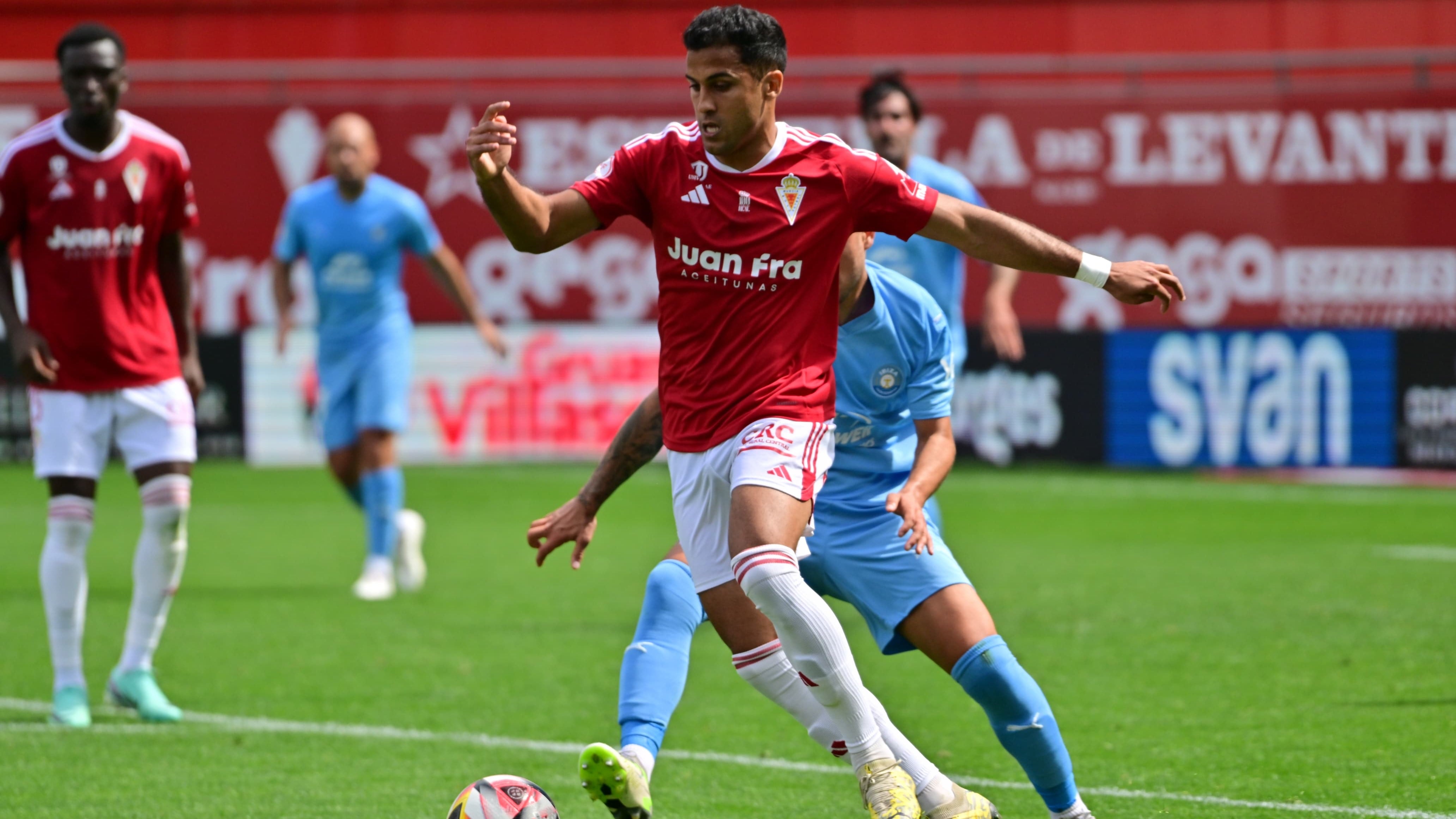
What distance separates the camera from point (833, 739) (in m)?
4.81

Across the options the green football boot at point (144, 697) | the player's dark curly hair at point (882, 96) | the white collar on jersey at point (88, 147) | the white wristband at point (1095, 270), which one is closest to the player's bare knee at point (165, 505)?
the green football boot at point (144, 697)

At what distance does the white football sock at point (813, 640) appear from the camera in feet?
14.5

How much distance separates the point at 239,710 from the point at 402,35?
16.8 meters

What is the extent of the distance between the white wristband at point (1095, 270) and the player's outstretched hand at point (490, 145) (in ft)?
4.73

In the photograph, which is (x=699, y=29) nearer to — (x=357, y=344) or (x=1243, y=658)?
(x=1243, y=658)

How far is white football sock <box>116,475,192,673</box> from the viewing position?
6.82 metres

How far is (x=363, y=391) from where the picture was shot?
10.4m

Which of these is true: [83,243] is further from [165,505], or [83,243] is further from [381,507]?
[381,507]

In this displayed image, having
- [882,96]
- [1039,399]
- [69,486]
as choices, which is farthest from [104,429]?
[1039,399]

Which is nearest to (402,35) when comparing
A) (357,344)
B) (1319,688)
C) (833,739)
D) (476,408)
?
(476,408)

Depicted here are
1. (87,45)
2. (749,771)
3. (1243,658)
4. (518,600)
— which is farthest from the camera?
(518,600)

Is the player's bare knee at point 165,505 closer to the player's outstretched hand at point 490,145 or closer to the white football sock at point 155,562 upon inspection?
the white football sock at point 155,562

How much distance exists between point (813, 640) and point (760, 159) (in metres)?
1.20

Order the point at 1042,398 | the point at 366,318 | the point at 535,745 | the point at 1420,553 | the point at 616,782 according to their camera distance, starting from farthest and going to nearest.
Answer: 1. the point at 1042,398
2. the point at 1420,553
3. the point at 366,318
4. the point at 535,745
5. the point at 616,782
